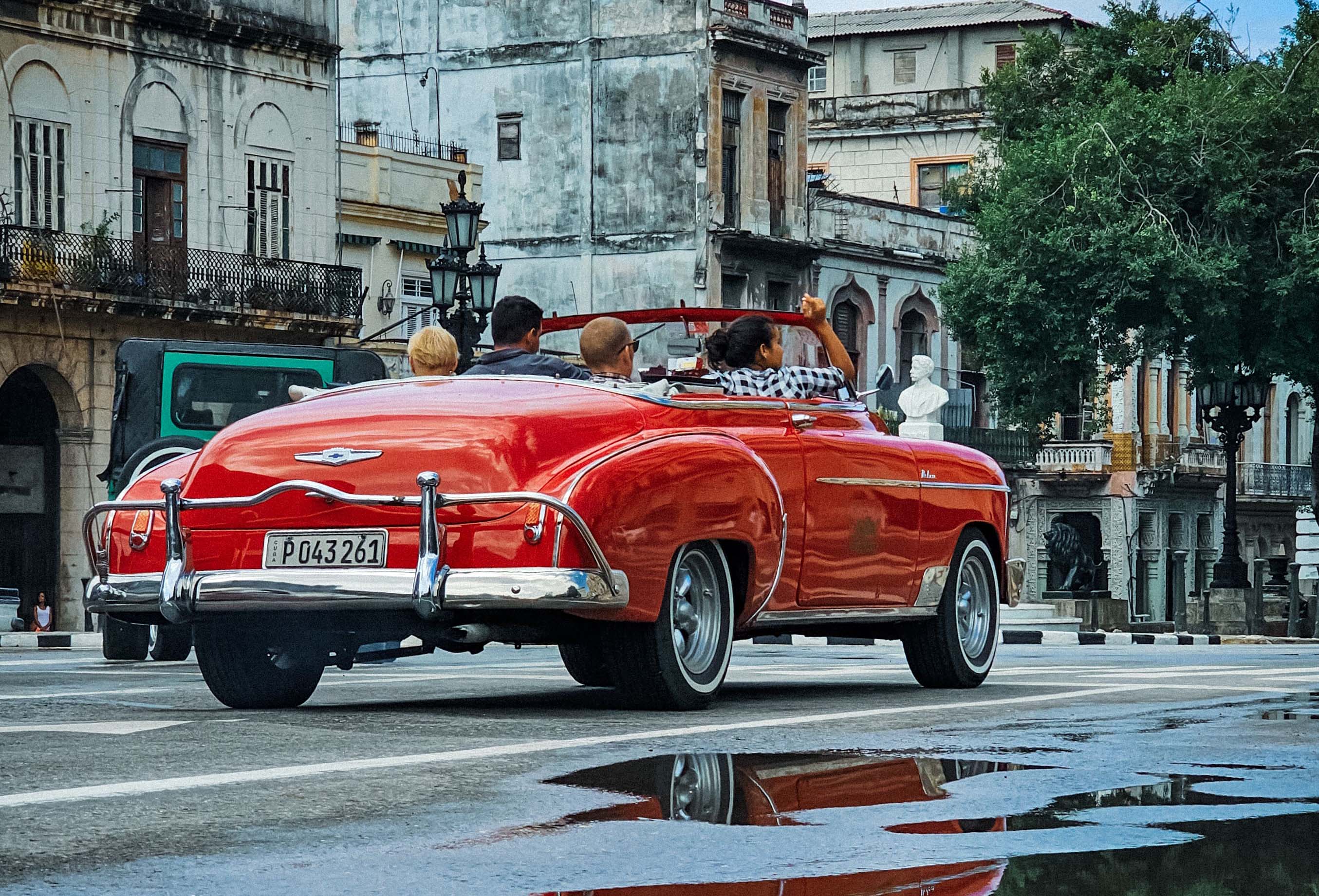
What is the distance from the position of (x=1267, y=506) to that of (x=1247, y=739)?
6448 centimetres

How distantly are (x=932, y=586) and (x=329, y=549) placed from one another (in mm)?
3317

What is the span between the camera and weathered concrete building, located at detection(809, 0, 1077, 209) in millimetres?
62406

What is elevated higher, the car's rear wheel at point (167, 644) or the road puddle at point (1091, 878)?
the road puddle at point (1091, 878)

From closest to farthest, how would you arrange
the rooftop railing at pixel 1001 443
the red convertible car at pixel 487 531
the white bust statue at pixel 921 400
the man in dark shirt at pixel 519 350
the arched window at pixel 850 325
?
the red convertible car at pixel 487 531 < the man in dark shirt at pixel 519 350 < the white bust statue at pixel 921 400 < the arched window at pixel 850 325 < the rooftop railing at pixel 1001 443

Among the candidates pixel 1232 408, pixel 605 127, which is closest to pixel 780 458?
pixel 1232 408

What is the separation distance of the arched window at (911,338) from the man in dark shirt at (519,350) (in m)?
47.2

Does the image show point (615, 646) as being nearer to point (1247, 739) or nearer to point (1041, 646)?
point (1247, 739)

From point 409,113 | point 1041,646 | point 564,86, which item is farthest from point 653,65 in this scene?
point 1041,646

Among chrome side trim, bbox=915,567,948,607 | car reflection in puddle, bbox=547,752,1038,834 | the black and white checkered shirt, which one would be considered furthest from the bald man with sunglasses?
car reflection in puddle, bbox=547,752,1038,834

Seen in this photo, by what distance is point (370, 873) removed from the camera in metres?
4.58

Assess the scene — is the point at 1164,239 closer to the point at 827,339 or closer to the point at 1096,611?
the point at 1096,611

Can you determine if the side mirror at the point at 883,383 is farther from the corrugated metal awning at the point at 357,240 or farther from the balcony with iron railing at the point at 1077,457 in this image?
the balcony with iron railing at the point at 1077,457

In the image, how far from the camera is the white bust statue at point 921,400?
25234mm

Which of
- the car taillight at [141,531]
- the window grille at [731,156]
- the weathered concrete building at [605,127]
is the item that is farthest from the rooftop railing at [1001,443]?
the car taillight at [141,531]
